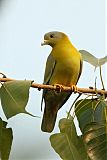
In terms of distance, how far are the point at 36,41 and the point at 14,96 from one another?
0.88m

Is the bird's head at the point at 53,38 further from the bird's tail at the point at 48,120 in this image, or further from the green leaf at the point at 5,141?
the green leaf at the point at 5,141

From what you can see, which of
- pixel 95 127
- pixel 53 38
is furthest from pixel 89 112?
pixel 53 38

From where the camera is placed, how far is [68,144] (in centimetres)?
71

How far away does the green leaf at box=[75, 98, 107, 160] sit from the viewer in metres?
0.67

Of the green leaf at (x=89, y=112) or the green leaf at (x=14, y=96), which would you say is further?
the green leaf at (x=89, y=112)

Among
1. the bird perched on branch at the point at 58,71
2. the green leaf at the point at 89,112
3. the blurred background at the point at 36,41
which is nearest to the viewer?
the green leaf at the point at 89,112

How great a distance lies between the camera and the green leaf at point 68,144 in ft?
2.29

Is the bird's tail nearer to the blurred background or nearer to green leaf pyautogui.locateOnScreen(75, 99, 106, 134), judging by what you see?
green leaf pyautogui.locateOnScreen(75, 99, 106, 134)

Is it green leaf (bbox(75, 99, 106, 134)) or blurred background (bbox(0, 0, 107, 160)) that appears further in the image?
blurred background (bbox(0, 0, 107, 160))

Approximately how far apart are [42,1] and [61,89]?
0.89 m

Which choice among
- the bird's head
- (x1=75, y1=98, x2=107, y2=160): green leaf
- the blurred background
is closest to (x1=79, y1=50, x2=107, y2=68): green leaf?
(x1=75, y1=98, x2=107, y2=160): green leaf

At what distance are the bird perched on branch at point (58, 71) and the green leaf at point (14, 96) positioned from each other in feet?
1.15

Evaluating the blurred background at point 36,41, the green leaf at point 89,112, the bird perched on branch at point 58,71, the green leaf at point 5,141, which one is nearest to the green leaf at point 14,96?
the green leaf at point 5,141

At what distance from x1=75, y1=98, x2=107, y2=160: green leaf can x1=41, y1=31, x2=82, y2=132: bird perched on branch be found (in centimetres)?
21
